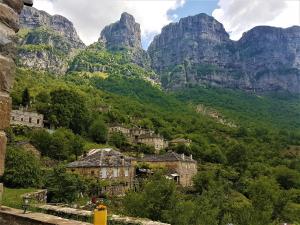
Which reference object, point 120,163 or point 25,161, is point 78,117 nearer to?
point 120,163

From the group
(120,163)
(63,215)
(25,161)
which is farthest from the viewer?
(120,163)

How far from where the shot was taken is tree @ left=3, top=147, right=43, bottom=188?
29.0 m

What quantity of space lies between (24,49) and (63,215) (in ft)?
639

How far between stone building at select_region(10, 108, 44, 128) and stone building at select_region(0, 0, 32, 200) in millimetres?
72318

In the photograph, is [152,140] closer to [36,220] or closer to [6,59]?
[36,220]

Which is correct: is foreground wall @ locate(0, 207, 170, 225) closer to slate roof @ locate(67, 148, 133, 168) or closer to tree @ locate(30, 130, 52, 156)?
slate roof @ locate(67, 148, 133, 168)

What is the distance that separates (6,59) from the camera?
11.5 ft

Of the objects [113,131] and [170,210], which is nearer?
[170,210]

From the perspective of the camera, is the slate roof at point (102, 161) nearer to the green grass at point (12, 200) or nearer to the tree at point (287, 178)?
the green grass at point (12, 200)

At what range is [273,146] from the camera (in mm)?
111250

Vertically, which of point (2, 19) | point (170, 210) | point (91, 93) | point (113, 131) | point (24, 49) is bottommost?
point (170, 210)

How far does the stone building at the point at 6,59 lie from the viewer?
346 centimetres

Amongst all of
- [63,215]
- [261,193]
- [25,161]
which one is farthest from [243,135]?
[63,215]

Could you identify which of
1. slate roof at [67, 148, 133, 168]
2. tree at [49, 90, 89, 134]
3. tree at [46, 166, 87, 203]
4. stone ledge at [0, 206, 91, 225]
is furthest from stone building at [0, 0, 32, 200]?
tree at [49, 90, 89, 134]
